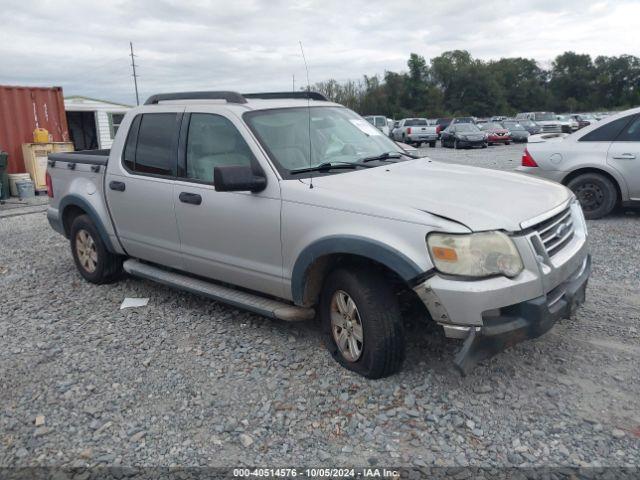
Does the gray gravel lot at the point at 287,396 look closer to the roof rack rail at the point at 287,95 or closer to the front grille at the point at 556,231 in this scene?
the front grille at the point at 556,231

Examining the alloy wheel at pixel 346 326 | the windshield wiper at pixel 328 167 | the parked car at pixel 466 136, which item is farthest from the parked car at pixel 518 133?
the alloy wheel at pixel 346 326

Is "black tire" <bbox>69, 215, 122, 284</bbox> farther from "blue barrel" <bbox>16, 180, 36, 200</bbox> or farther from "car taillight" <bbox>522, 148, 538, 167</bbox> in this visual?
"blue barrel" <bbox>16, 180, 36, 200</bbox>

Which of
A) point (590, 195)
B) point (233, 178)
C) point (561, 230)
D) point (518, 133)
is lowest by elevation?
point (518, 133)

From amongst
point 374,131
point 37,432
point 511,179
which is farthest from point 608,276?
point 37,432

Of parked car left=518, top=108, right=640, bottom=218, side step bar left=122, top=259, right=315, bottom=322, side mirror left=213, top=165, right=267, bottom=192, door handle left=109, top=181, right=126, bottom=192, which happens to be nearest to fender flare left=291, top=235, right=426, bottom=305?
side step bar left=122, top=259, right=315, bottom=322

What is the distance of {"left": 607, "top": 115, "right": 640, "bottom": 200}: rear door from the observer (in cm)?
747

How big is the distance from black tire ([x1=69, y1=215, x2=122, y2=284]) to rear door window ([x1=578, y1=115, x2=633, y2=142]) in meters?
6.55

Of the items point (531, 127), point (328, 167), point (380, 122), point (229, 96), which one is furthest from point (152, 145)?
point (531, 127)

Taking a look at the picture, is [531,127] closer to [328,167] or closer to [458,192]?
[328,167]

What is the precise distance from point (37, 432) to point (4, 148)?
500 inches

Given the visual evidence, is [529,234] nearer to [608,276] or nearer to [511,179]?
[511,179]

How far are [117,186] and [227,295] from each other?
5.52 ft

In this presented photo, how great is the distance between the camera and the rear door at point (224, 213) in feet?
12.7

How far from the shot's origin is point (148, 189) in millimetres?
4723
